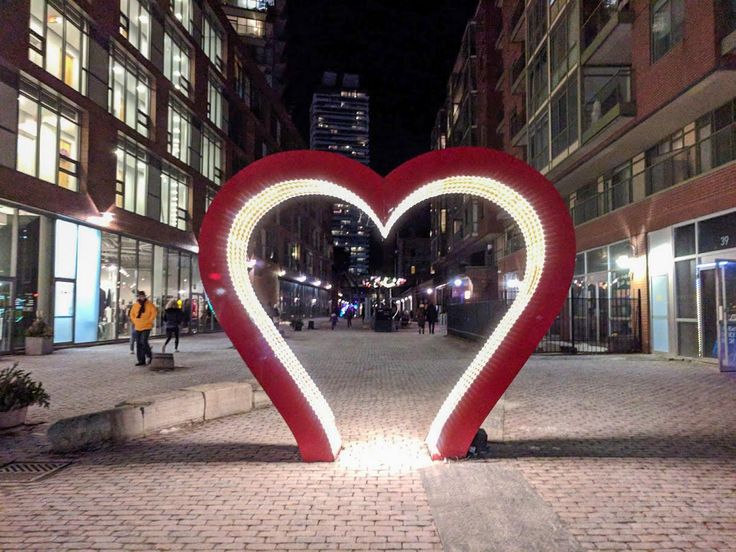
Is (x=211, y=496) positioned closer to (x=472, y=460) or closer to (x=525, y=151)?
(x=472, y=460)

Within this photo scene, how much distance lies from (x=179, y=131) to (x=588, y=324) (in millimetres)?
21210

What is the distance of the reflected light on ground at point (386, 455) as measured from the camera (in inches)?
228

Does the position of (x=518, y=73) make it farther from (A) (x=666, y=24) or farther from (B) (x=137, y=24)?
(B) (x=137, y=24)

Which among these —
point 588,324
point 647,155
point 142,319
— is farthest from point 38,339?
point 647,155

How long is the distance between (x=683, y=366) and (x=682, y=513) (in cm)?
1097

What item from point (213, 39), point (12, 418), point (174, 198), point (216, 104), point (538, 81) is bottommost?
point (12, 418)

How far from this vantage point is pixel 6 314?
17.3 meters

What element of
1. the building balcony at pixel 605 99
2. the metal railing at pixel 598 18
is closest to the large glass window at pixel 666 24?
the building balcony at pixel 605 99

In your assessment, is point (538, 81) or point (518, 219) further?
point (538, 81)

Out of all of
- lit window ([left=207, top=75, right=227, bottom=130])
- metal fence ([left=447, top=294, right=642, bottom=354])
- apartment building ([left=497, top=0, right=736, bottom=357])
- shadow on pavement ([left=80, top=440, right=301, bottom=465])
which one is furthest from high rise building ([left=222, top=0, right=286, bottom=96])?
shadow on pavement ([left=80, top=440, right=301, bottom=465])

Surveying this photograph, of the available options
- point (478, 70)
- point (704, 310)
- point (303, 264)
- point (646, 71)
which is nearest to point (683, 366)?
point (704, 310)

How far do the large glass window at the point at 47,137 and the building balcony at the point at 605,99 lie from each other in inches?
704

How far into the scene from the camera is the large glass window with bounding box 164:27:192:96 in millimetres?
27319

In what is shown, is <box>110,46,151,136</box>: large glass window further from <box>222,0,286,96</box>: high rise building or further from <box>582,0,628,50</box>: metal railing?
<box>222,0,286,96</box>: high rise building
